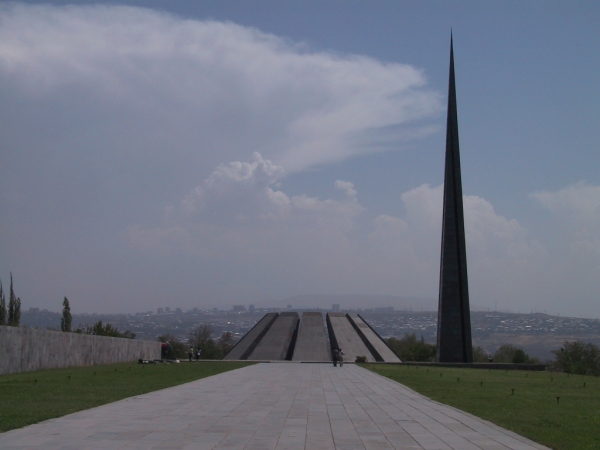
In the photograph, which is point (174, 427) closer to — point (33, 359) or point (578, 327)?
point (33, 359)

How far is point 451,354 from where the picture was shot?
27.5 meters

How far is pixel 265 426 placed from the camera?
768 cm

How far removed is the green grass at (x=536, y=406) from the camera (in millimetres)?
7217

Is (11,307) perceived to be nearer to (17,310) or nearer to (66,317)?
(17,310)

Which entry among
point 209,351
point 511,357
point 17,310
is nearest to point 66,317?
point 17,310

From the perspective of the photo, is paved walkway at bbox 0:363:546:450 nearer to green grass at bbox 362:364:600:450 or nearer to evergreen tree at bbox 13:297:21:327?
green grass at bbox 362:364:600:450

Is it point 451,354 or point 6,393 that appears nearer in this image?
point 6,393

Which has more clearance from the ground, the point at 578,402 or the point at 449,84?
the point at 449,84

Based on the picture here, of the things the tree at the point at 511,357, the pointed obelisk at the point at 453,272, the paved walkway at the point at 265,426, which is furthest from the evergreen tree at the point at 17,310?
the tree at the point at 511,357

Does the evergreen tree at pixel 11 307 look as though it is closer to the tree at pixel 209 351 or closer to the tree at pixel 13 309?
the tree at pixel 13 309

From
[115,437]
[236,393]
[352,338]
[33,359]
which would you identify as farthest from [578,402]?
[352,338]

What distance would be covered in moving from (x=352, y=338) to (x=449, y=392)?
24.3 m

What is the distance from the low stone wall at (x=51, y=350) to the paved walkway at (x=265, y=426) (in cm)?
759

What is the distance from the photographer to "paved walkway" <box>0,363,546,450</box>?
645cm
